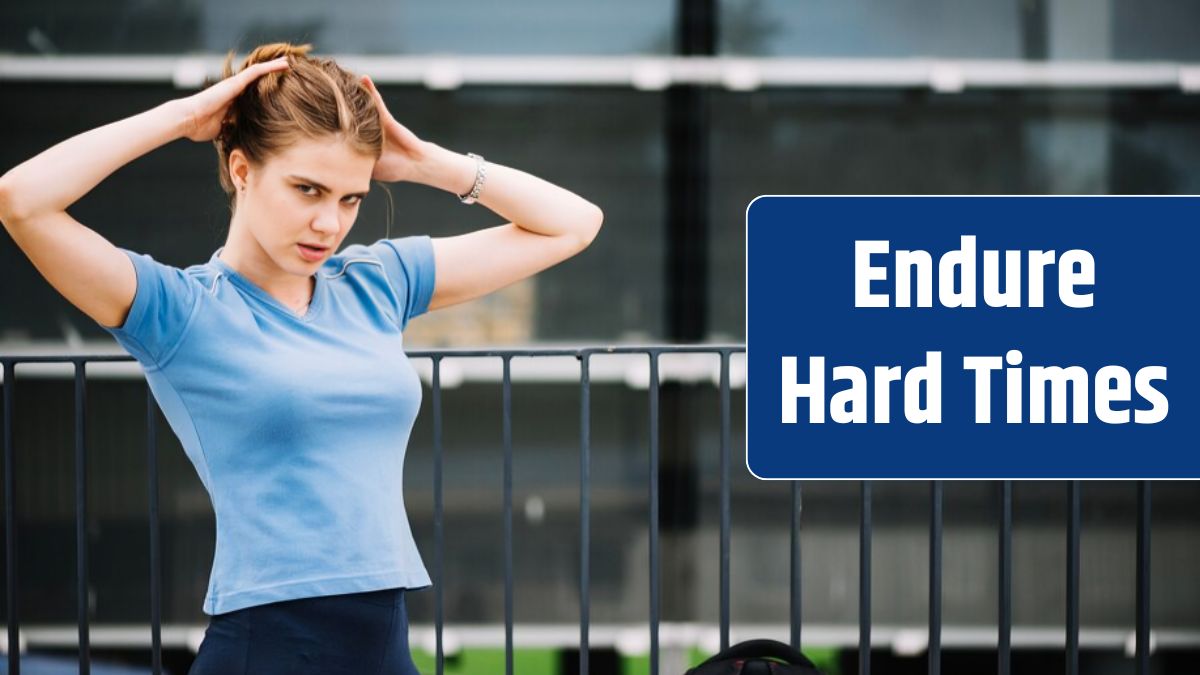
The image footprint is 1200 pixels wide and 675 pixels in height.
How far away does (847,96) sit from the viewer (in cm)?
416

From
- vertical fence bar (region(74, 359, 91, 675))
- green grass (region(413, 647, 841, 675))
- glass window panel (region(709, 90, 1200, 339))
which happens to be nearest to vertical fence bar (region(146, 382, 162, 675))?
vertical fence bar (region(74, 359, 91, 675))

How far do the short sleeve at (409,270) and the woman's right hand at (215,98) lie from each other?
295 mm

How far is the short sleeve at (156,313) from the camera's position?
1333mm

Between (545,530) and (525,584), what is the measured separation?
0.73 feet

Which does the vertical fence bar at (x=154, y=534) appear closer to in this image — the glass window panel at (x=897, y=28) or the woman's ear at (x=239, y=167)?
the woman's ear at (x=239, y=167)

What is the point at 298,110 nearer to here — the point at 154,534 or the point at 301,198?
the point at 301,198

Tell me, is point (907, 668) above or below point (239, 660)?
below

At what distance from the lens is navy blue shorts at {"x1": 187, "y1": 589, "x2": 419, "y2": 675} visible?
4.45 ft

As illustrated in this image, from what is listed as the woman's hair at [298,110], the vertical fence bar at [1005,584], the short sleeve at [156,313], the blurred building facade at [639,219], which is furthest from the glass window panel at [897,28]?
the short sleeve at [156,313]

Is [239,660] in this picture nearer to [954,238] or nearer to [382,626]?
[382,626]

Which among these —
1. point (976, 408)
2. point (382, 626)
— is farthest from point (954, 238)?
point (382, 626)

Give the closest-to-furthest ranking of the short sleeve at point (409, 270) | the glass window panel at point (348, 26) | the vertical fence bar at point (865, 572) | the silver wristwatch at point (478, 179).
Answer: the short sleeve at point (409, 270)
the silver wristwatch at point (478, 179)
the vertical fence bar at point (865, 572)
the glass window panel at point (348, 26)

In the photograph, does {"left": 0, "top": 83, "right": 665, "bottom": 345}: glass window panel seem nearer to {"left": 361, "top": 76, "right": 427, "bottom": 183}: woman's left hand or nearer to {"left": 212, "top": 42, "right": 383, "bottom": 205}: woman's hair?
{"left": 361, "top": 76, "right": 427, "bottom": 183}: woman's left hand

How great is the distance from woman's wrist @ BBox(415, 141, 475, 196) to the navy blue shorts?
648 mm
